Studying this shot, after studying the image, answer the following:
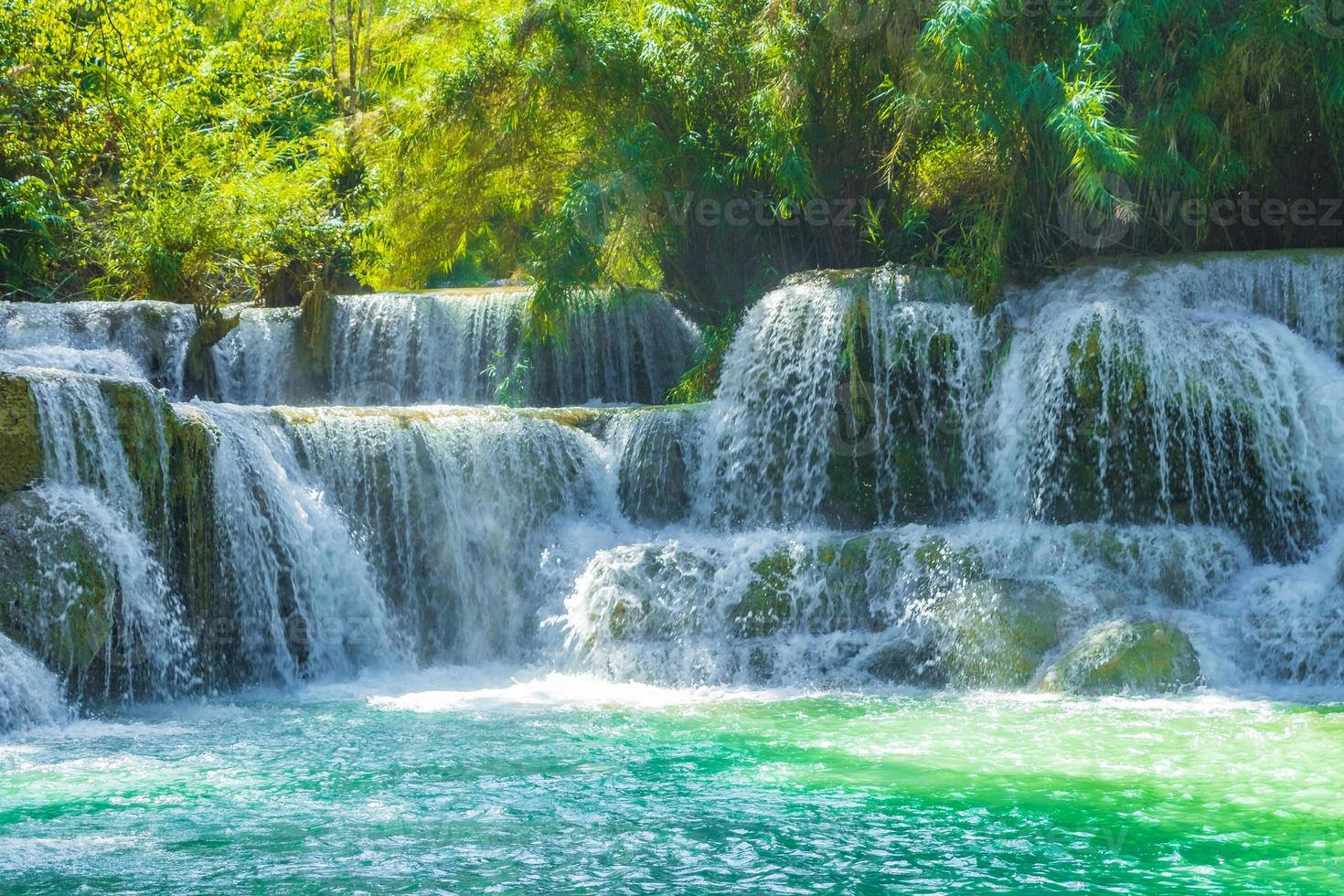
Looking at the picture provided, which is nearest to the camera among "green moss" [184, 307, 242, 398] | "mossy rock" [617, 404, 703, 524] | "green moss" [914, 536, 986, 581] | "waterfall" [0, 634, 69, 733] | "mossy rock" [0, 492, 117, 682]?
"waterfall" [0, 634, 69, 733]

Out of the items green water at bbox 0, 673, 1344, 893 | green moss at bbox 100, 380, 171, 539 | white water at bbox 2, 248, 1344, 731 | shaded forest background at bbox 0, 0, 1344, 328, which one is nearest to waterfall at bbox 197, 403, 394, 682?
white water at bbox 2, 248, 1344, 731

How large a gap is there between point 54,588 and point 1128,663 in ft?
20.7

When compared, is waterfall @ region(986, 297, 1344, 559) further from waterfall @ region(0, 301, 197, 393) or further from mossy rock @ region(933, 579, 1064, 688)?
waterfall @ region(0, 301, 197, 393)

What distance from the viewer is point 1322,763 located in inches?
253

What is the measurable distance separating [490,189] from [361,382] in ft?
8.62

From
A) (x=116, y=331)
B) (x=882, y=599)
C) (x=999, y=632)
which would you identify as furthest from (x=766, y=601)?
(x=116, y=331)

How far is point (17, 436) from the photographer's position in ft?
28.2

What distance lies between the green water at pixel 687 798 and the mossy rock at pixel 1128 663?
24 cm

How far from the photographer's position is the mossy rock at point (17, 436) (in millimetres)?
8531

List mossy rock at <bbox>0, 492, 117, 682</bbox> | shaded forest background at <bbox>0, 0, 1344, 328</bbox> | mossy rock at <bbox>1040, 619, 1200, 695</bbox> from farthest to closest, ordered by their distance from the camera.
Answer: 1. shaded forest background at <bbox>0, 0, 1344, 328</bbox>
2. mossy rock at <bbox>1040, 619, 1200, 695</bbox>
3. mossy rock at <bbox>0, 492, 117, 682</bbox>

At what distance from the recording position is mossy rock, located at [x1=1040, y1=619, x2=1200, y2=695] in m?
8.65

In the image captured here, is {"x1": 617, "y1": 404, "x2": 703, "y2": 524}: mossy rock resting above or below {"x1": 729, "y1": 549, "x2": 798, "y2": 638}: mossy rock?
above

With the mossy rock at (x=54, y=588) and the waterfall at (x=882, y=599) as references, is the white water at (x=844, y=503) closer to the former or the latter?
the waterfall at (x=882, y=599)

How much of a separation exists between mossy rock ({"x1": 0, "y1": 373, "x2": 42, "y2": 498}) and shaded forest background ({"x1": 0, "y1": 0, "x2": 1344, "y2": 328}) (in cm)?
602
